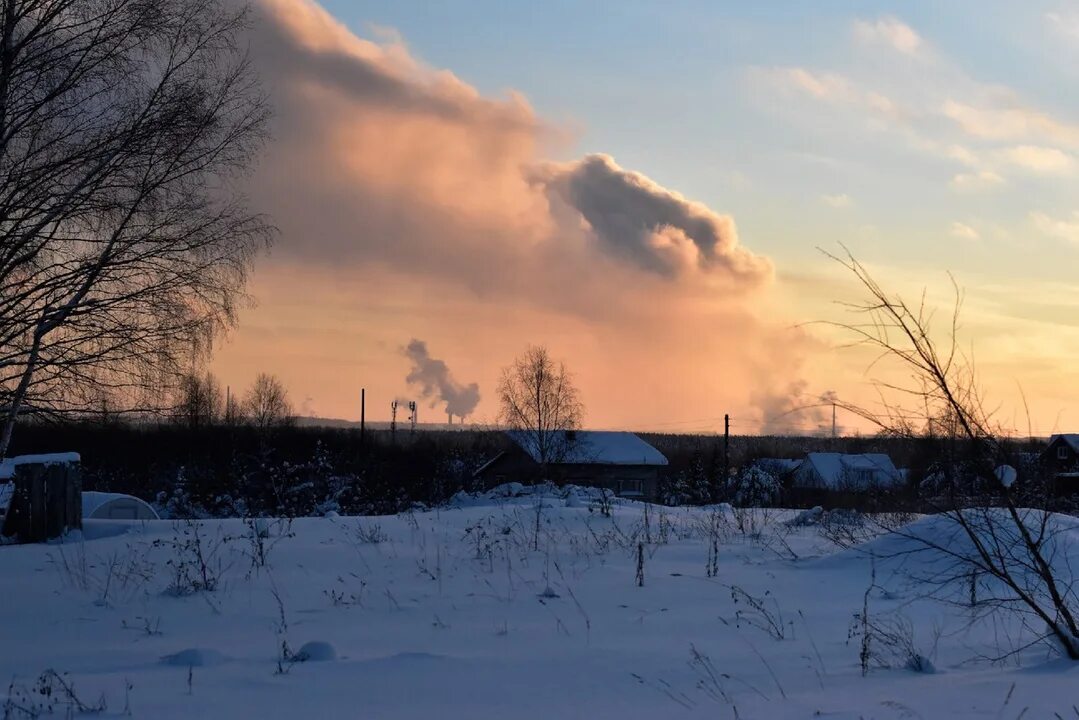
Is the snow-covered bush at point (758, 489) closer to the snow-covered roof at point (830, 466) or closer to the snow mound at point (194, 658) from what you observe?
the snow-covered roof at point (830, 466)

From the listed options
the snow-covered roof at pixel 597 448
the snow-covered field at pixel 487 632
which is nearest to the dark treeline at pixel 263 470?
the snow-covered roof at pixel 597 448

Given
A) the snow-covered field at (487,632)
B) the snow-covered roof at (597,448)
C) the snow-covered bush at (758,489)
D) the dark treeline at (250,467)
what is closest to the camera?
the snow-covered field at (487,632)

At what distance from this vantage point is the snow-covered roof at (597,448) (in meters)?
54.5

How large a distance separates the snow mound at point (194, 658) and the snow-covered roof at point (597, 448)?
159 ft

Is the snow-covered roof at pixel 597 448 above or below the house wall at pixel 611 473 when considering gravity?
above

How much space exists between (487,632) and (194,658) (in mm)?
1863

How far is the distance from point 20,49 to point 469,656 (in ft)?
23.5

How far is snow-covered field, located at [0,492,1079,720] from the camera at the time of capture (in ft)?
15.4

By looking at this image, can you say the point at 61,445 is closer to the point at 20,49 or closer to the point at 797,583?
the point at 20,49

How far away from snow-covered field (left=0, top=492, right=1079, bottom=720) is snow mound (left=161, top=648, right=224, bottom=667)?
36 mm

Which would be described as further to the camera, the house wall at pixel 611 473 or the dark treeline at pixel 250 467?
the house wall at pixel 611 473

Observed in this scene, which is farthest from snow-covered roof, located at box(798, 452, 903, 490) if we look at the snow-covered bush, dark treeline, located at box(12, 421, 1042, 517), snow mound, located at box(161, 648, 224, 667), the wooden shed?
snow mound, located at box(161, 648, 224, 667)

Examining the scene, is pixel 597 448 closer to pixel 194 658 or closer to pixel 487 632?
pixel 487 632

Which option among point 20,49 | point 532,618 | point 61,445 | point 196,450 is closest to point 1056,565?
point 532,618
